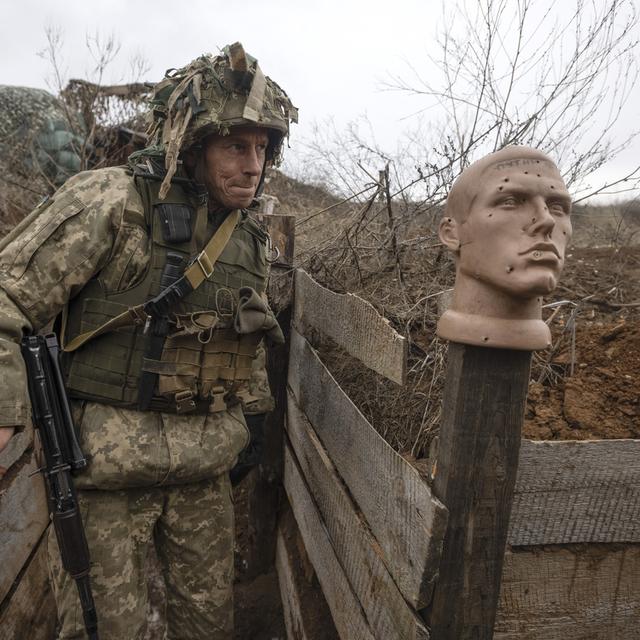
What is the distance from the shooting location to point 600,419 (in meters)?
1.99

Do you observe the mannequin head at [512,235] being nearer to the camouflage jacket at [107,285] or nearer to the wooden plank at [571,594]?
the wooden plank at [571,594]

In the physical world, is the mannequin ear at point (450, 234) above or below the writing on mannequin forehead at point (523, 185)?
below

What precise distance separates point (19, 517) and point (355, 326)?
1.79 m

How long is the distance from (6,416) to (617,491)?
1.65m

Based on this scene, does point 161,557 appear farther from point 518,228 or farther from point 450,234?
point 518,228

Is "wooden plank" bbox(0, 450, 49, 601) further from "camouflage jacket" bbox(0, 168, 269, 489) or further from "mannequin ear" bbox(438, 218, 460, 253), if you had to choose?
"mannequin ear" bbox(438, 218, 460, 253)

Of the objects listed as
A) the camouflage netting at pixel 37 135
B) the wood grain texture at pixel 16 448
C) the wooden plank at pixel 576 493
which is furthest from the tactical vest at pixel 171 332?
the camouflage netting at pixel 37 135

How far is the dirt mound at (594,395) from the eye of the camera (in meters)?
1.95

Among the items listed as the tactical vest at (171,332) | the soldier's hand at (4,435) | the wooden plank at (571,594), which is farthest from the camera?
the tactical vest at (171,332)

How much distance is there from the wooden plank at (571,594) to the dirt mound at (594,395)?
543mm

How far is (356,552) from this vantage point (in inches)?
69.0

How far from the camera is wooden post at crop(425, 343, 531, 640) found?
117cm

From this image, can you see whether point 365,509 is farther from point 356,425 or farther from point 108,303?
point 108,303

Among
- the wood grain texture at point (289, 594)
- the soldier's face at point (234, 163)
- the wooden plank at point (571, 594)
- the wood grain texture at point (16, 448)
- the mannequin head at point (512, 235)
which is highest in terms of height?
the soldier's face at point (234, 163)
